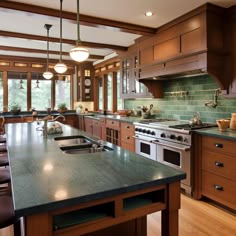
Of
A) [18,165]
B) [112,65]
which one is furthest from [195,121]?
[112,65]

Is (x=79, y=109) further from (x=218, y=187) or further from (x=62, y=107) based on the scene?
(x=218, y=187)

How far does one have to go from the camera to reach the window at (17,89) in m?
6.83

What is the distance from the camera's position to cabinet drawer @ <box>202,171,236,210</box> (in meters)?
2.56

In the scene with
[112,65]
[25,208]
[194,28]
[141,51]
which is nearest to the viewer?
[25,208]

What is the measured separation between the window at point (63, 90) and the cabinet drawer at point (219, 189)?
5.68 metres

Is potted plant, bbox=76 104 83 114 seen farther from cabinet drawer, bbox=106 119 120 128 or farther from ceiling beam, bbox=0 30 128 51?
ceiling beam, bbox=0 30 128 51

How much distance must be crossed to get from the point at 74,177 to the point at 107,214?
278 mm

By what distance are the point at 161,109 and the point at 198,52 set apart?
1.75 metres

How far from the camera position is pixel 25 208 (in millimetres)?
954

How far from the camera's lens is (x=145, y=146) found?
3900 millimetres

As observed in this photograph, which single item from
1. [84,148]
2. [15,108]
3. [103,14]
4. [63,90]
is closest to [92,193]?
[84,148]

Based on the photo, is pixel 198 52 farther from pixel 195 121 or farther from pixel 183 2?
pixel 195 121

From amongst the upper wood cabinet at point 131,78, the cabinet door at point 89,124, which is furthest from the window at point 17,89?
the upper wood cabinet at point 131,78

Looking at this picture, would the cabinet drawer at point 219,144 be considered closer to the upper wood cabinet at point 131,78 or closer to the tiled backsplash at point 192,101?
the tiled backsplash at point 192,101
